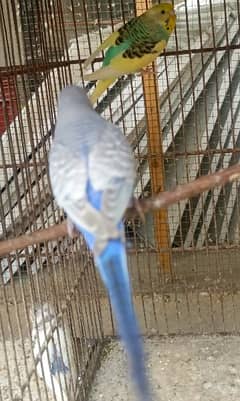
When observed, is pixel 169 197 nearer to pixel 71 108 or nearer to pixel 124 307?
pixel 124 307

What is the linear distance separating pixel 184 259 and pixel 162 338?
15.2 inches

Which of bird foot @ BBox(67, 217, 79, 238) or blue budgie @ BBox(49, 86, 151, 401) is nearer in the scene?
blue budgie @ BBox(49, 86, 151, 401)

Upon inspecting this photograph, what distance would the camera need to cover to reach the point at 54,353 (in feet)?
7.19

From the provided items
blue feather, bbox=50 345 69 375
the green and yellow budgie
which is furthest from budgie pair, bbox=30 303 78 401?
the green and yellow budgie

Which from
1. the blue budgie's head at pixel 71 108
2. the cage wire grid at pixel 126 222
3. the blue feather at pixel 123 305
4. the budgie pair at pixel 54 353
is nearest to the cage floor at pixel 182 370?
the cage wire grid at pixel 126 222

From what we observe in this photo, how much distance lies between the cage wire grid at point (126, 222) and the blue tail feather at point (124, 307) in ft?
3.66

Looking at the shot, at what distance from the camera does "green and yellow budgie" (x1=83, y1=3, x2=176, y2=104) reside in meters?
2.10

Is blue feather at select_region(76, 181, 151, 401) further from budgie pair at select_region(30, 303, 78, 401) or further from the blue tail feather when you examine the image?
budgie pair at select_region(30, 303, 78, 401)


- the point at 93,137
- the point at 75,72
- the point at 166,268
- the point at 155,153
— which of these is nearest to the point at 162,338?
the point at 166,268

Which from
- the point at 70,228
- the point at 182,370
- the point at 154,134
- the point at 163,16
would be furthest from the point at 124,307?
the point at 154,134

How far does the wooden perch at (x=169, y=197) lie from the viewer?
117 centimetres

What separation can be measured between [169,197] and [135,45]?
1.06m

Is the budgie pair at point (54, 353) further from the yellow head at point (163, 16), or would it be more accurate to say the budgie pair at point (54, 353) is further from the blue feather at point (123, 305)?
the blue feather at point (123, 305)

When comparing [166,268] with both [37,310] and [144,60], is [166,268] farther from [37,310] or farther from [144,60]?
[144,60]
